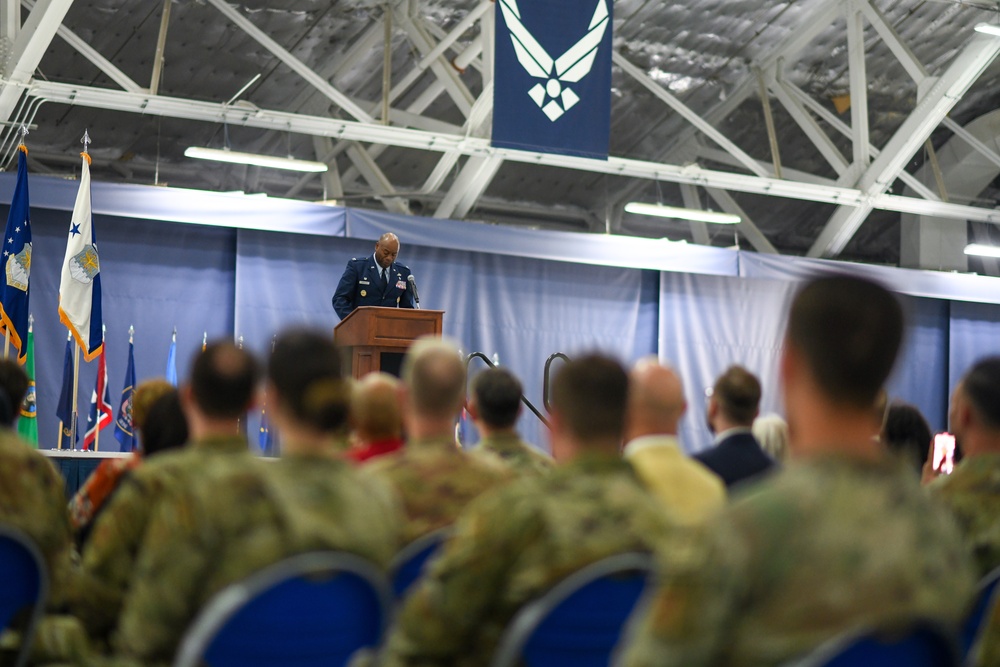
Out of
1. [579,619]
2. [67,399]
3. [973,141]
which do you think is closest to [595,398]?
[579,619]

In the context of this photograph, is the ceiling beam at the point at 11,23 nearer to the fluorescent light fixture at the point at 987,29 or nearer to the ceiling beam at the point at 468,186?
the ceiling beam at the point at 468,186

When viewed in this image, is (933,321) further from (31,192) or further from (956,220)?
(31,192)

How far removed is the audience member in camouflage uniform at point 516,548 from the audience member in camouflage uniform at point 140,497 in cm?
44

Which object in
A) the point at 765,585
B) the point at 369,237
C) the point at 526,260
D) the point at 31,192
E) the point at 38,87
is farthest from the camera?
the point at 526,260

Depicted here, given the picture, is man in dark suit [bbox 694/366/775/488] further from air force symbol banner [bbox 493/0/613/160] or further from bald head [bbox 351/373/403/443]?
air force symbol banner [bbox 493/0/613/160]

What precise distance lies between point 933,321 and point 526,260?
5.17m

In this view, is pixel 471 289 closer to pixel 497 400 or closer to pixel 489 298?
pixel 489 298

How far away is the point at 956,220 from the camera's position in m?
14.3

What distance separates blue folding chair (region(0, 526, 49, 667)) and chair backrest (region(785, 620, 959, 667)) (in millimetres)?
1311

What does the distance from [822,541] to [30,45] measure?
876 centimetres

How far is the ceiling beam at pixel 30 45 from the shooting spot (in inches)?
333

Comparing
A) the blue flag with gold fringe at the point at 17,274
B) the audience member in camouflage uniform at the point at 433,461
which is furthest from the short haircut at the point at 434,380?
the blue flag with gold fringe at the point at 17,274

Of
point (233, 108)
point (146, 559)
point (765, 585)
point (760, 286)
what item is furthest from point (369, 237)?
point (765, 585)

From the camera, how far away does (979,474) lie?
98.1 inches
